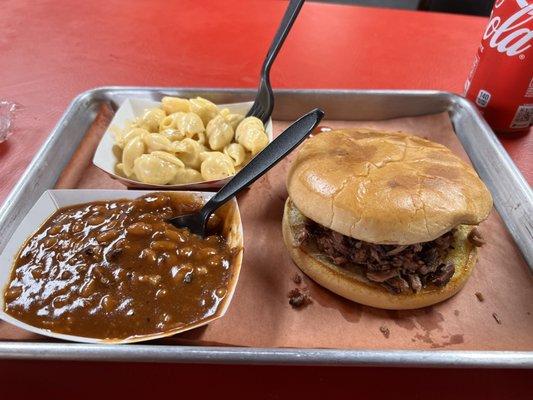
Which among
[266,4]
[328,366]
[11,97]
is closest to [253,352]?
[328,366]

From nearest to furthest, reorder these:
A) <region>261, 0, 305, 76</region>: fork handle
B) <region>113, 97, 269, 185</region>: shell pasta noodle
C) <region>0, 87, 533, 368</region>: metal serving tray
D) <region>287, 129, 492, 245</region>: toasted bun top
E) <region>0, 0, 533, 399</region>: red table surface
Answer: <region>0, 87, 533, 368</region>: metal serving tray → <region>287, 129, 492, 245</region>: toasted bun top → <region>113, 97, 269, 185</region>: shell pasta noodle → <region>261, 0, 305, 76</region>: fork handle → <region>0, 0, 533, 399</region>: red table surface

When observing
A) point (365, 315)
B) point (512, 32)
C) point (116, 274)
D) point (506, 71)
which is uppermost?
point (512, 32)

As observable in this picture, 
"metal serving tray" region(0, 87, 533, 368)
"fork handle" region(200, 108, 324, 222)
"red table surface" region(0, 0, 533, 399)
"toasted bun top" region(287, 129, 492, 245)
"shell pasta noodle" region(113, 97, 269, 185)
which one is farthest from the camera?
"red table surface" region(0, 0, 533, 399)

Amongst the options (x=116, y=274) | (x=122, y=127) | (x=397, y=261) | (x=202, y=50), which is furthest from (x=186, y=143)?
(x=202, y=50)

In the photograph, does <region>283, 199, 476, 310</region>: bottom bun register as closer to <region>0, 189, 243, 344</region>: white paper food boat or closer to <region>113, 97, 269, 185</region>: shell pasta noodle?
<region>0, 189, 243, 344</region>: white paper food boat

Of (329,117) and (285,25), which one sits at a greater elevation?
(285,25)

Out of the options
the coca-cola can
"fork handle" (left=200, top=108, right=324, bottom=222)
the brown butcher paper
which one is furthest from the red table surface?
"fork handle" (left=200, top=108, right=324, bottom=222)

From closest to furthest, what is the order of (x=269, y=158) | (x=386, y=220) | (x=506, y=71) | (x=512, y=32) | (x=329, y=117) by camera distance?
(x=386, y=220) < (x=269, y=158) < (x=512, y=32) < (x=506, y=71) < (x=329, y=117)

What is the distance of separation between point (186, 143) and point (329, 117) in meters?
0.85

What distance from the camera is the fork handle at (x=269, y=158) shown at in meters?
1.44

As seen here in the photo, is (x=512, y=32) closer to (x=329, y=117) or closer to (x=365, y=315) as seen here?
(x=329, y=117)

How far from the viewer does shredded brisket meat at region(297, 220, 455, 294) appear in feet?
4.39

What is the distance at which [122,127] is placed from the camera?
195cm

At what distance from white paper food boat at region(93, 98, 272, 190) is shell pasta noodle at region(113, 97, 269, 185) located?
2cm
